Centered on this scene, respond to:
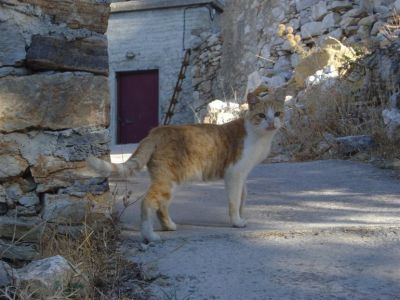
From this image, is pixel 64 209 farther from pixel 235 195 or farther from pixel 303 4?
pixel 303 4

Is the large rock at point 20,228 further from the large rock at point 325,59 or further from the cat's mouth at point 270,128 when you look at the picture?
the large rock at point 325,59

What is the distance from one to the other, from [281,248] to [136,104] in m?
11.7

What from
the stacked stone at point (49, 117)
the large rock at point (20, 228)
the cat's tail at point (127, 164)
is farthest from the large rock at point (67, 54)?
the large rock at point (20, 228)

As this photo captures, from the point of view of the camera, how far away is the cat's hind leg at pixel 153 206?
11.0 ft

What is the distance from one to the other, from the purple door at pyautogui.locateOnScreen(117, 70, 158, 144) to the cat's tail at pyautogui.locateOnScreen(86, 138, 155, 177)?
1071cm

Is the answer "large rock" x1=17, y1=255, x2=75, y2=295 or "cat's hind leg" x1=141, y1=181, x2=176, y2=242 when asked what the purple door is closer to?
"cat's hind leg" x1=141, y1=181, x2=176, y2=242

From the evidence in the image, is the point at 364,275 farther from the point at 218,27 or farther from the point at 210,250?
the point at 218,27

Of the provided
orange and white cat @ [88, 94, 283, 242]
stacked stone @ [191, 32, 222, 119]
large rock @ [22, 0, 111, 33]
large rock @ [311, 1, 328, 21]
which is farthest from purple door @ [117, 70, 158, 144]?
large rock @ [22, 0, 111, 33]

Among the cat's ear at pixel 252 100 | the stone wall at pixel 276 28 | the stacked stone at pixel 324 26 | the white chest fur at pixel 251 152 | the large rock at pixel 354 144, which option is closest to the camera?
the white chest fur at pixel 251 152

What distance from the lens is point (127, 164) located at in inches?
134

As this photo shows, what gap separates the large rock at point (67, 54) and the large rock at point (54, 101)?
6 centimetres

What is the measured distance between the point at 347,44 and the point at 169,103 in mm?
5695

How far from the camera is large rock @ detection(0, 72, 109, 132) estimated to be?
318cm

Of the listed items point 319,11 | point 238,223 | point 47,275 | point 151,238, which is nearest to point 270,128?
point 238,223
